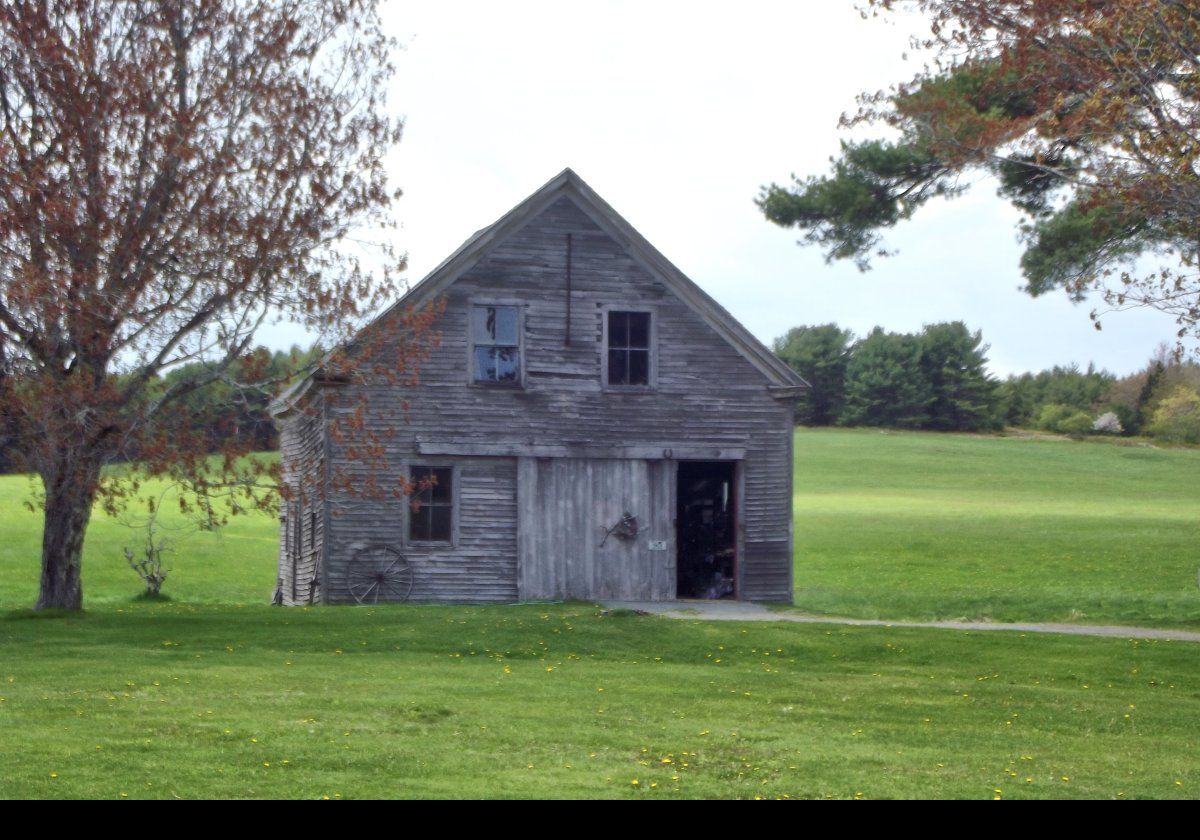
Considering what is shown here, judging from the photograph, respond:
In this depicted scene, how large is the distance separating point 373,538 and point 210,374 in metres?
5.84

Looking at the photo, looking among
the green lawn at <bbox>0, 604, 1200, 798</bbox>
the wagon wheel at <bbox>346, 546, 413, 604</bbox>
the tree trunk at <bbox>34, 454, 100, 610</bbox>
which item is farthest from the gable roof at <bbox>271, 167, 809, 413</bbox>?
the green lawn at <bbox>0, 604, 1200, 798</bbox>

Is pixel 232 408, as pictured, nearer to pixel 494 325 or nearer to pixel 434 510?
pixel 434 510

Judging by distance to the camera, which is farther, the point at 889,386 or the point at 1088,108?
the point at 889,386

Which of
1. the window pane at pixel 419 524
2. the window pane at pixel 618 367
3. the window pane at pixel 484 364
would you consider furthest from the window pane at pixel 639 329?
the window pane at pixel 419 524

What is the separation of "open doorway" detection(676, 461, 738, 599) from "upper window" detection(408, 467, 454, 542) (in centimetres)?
523

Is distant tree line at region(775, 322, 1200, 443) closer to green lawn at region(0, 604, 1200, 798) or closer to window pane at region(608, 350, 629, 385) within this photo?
window pane at region(608, 350, 629, 385)

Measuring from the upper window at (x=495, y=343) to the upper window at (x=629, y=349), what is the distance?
1.71 m

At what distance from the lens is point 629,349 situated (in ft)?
89.5

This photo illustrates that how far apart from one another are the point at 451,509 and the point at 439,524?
33cm

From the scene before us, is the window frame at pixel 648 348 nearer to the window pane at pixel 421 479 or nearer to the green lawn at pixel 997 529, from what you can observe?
the window pane at pixel 421 479

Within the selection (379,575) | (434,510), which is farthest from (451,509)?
(379,575)

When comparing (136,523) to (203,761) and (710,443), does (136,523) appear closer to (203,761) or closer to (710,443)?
(710,443)
